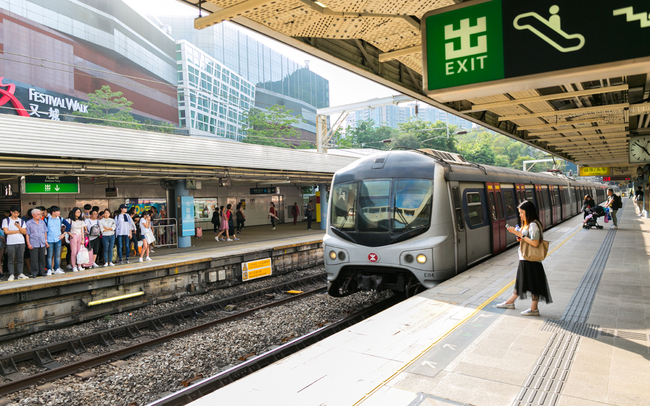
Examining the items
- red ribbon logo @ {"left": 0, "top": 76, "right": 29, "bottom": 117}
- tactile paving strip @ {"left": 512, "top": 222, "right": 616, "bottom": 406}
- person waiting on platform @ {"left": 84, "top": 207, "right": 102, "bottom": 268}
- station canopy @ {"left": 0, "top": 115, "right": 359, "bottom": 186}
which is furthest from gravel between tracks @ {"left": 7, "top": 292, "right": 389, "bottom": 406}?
red ribbon logo @ {"left": 0, "top": 76, "right": 29, "bottom": 117}

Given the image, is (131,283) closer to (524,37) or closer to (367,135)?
(524,37)

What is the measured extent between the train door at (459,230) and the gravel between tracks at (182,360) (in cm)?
244

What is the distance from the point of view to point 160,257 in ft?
40.9

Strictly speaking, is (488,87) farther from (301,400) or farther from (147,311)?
(147,311)

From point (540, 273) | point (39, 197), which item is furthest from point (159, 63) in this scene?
point (540, 273)

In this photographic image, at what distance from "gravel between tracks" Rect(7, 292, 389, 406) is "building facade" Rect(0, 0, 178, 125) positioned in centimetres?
2107

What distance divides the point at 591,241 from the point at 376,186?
9.11 m

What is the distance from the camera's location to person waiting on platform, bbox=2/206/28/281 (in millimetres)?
9156

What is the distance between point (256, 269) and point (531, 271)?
366 inches

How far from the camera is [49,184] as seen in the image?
35.6 ft

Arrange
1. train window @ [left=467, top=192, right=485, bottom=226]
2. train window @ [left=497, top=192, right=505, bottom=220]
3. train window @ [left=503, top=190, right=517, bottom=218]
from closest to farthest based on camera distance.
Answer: train window @ [left=467, top=192, right=485, bottom=226] < train window @ [left=497, top=192, right=505, bottom=220] < train window @ [left=503, top=190, right=517, bottom=218]

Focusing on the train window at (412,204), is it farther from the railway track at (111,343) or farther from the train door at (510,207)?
the train door at (510,207)

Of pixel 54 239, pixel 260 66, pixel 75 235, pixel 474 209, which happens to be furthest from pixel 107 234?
pixel 260 66

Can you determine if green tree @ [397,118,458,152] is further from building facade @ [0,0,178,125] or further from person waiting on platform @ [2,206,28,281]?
person waiting on platform @ [2,206,28,281]
